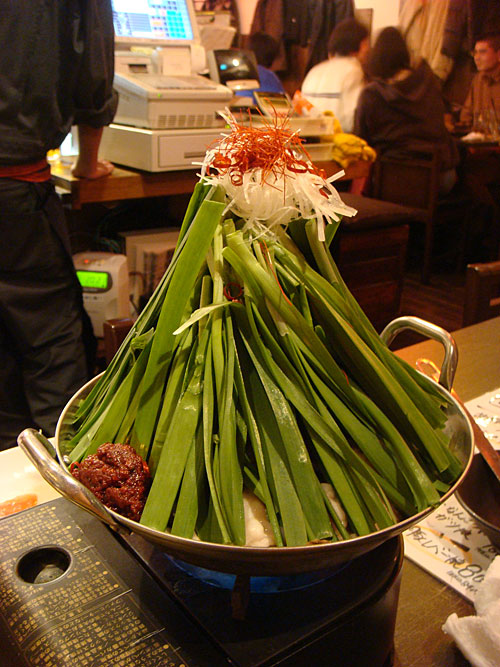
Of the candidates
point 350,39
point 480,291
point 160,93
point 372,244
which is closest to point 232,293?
point 480,291

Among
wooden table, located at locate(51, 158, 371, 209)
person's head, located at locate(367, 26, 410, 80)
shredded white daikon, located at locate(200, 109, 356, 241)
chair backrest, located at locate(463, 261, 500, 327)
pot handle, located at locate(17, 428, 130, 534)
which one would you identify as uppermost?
person's head, located at locate(367, 26, 410, 80)

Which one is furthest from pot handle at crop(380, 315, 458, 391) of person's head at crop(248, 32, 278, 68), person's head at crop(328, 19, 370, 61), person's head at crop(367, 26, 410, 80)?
person's head at crop(248, 32, 278, 68)

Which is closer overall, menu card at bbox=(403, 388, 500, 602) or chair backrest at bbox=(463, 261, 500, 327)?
menu card at bbox=(403, 388, 500, 602)

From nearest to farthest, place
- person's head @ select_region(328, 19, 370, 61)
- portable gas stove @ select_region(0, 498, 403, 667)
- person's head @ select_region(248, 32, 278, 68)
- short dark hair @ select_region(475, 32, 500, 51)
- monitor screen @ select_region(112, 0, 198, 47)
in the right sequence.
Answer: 1. portable gas stove @ select_region(0, 498, 403, 667)
2. monitor screen @ select_region(112, 0, 198, 47)
3. short dark hair @ select_region(475, 32, 500, 51)
4. person's head @ select_region(328, 19, 370, 61)
5. person's head @ select_region(248, 32, 278, 68)

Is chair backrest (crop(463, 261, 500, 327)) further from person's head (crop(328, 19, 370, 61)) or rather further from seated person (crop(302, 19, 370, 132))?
person's head (crop(328, 19, 370, 61))

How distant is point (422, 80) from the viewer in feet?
17.5

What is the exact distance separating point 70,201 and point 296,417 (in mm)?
2609

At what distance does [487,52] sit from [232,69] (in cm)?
234

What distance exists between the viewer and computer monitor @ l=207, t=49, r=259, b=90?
12.4ft

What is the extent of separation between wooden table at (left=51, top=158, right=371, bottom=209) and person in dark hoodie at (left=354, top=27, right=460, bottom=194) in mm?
2789

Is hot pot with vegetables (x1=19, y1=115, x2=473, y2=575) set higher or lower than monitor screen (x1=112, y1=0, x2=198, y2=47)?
lower

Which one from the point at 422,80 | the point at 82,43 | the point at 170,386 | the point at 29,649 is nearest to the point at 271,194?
the point at 170,386

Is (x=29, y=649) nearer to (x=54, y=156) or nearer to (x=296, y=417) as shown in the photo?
(x=296, y=417)

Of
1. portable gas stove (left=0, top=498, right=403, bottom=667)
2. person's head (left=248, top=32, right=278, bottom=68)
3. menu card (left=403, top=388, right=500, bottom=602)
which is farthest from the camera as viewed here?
person's head (left=248, top=32, right=278, bottom=68)
